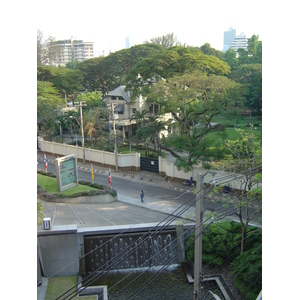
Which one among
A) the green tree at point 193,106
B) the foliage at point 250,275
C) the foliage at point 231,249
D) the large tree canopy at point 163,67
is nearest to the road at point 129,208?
the foliage at point 231,249

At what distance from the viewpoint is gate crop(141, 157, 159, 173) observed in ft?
63.8

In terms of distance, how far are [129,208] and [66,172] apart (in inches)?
120

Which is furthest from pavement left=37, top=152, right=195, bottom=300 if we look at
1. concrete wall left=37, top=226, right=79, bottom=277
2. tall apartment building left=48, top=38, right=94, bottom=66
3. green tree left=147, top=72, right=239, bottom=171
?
tall apartment building left=48, top=38, right=94, bottom=66

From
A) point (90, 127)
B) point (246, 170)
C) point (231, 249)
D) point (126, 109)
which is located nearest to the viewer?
point (231, 249)

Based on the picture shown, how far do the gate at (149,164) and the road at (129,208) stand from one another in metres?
0.91

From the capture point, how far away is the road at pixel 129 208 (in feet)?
44.1

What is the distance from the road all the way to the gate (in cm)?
91

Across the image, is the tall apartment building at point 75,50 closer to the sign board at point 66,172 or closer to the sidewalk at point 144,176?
the sidewalk at point 144,176

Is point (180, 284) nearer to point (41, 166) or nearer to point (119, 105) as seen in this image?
point (41, 166)

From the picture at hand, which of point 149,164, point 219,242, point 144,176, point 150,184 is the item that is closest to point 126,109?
point 149,164

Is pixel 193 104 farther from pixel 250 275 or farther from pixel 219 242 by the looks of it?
pixel 250 275

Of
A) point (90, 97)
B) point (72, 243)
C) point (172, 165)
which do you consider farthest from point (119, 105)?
point (72, 243)

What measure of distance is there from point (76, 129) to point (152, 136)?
650cm

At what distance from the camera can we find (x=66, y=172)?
16.2m
